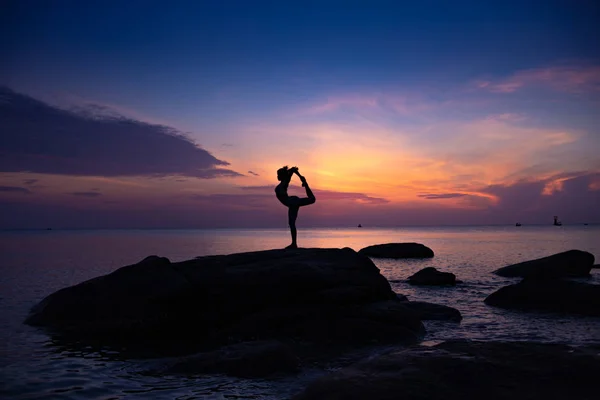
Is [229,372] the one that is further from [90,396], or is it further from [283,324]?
[283,324]

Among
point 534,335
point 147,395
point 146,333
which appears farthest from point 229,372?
point 534,335

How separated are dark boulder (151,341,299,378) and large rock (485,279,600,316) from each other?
13989 millimetres

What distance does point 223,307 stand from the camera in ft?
50.0

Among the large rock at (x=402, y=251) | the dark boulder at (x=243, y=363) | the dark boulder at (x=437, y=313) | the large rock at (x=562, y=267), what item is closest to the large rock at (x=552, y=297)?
the dark boulder at (x=437, y=313)

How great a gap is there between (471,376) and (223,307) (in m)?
9.75


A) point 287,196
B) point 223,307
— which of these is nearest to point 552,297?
point 287,196

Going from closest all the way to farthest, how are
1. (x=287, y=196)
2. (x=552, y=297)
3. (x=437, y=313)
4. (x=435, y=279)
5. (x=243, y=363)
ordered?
(x=243, y=363)
(x=437, y=313)
(x=287, y=196)
(x=552, y=297)
(x=435, y=279)

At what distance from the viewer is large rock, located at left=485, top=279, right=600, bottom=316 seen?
18562 millimetres

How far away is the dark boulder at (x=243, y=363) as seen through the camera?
10320 mm

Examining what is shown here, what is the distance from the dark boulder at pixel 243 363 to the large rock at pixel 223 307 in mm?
2588

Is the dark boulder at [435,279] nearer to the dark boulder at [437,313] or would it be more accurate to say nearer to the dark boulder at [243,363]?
the dark boulder at [437,313]

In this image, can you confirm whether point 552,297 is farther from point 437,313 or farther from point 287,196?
point 287,196

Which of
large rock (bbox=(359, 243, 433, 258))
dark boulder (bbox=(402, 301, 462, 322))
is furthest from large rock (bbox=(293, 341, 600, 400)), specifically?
large rock (bbox=(359, 243, 433, 258))

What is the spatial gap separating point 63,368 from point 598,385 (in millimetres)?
12289
